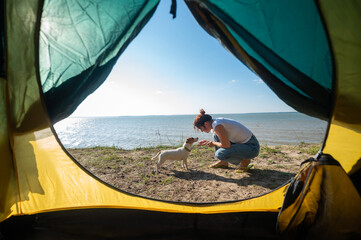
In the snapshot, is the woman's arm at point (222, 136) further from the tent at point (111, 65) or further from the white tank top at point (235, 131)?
the tent at point (111, 65)

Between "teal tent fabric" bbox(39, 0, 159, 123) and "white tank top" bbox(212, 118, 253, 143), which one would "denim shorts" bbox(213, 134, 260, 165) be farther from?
"teal tent fabric" bbox(39, 0, 159, 123)

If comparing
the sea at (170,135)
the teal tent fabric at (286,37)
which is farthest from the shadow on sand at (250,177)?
the teal tent fabric at (286,37)

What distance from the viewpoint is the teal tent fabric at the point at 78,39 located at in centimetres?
143

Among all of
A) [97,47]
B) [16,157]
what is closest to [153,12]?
[97,47]

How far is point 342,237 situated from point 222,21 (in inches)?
68.3

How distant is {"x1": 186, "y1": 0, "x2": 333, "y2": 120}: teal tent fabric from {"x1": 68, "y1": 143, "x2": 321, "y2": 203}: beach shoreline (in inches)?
56.9

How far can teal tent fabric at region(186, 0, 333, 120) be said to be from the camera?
4.22ft

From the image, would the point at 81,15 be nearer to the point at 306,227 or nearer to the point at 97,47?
the point at 97,47

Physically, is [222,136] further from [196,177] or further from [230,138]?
[196,177]

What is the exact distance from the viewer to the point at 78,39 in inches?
59.5

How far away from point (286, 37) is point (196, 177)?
7.73 ft

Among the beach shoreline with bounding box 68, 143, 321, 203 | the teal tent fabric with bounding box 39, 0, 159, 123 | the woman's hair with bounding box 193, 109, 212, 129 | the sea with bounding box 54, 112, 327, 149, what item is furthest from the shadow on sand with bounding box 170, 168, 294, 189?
the teal tent fabric with bounding box 39, 0, 159, 123

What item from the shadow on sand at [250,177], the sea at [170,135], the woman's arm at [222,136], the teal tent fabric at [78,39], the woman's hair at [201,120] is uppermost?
the teal tent fabric at [78,39]

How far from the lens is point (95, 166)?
362 centimetres
